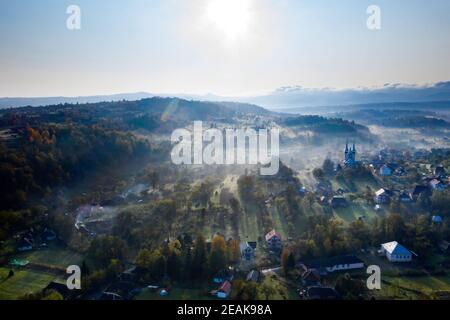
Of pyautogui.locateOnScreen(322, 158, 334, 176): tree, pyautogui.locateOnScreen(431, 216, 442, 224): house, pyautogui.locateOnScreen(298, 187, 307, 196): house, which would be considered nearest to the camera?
pyautogui.locateOnScreen(431, 216, 442, 224): house

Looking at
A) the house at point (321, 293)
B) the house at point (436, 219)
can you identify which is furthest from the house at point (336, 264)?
the house at point (436, 219)

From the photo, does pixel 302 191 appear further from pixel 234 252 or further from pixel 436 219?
pixel 234 252

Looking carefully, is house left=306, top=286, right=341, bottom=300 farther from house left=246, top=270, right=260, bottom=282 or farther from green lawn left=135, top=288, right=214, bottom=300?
green lawn left=135, top=288, right=214, bottom=300

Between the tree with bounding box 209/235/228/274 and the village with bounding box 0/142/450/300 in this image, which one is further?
the tree with bounding box 209/235/228/274

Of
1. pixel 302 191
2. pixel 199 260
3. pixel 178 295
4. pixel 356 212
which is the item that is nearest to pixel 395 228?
pixel 356 212

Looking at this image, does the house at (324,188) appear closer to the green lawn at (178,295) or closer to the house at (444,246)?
the house at (444,246)

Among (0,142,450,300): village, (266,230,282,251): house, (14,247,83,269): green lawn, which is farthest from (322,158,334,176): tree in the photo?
(14,247,83,269): green lawn

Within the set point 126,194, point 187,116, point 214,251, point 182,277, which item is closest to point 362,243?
point 214,251
